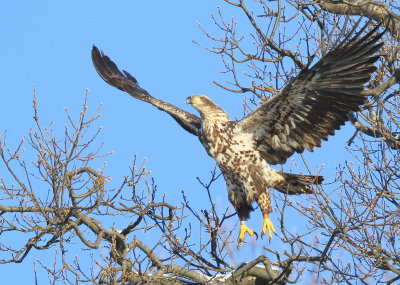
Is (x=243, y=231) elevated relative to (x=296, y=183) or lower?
lower

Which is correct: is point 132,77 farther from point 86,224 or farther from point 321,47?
point 86,224

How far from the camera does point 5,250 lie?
7.09 metres

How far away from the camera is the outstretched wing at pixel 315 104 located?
28.6 feet

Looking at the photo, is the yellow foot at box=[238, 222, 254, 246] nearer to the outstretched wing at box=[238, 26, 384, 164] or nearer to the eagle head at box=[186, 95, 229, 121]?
the outstretched wing at box=[238, 26, 384, 164]

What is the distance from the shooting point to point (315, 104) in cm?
912

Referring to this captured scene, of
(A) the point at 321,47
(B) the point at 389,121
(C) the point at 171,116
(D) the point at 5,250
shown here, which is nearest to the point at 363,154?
(B) the point at 389,121

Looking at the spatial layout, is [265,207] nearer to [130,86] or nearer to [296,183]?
[296,183]

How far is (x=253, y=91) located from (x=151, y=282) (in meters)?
3.29

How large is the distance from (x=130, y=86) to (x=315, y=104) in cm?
350

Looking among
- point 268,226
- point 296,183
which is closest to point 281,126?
point 296,183

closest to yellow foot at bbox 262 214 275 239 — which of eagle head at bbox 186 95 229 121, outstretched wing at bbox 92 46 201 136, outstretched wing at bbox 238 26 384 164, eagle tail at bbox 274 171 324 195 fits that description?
eagle tail at bbox 274 171 324 195

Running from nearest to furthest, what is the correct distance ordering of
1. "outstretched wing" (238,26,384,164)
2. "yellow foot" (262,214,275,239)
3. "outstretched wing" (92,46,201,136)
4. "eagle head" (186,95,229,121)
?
"outstretched wing" (238,26,384,164) < "yellow foot" (262,214,275,239) < "eagle head" (186,95,229,121) < "outstretched wing" (92,46,201,136)

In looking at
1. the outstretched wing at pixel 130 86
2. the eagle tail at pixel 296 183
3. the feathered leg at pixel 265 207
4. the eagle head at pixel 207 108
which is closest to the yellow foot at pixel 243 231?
the feathered leg at pixel 265 207

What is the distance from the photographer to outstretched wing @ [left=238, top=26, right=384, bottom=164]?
8711mm
